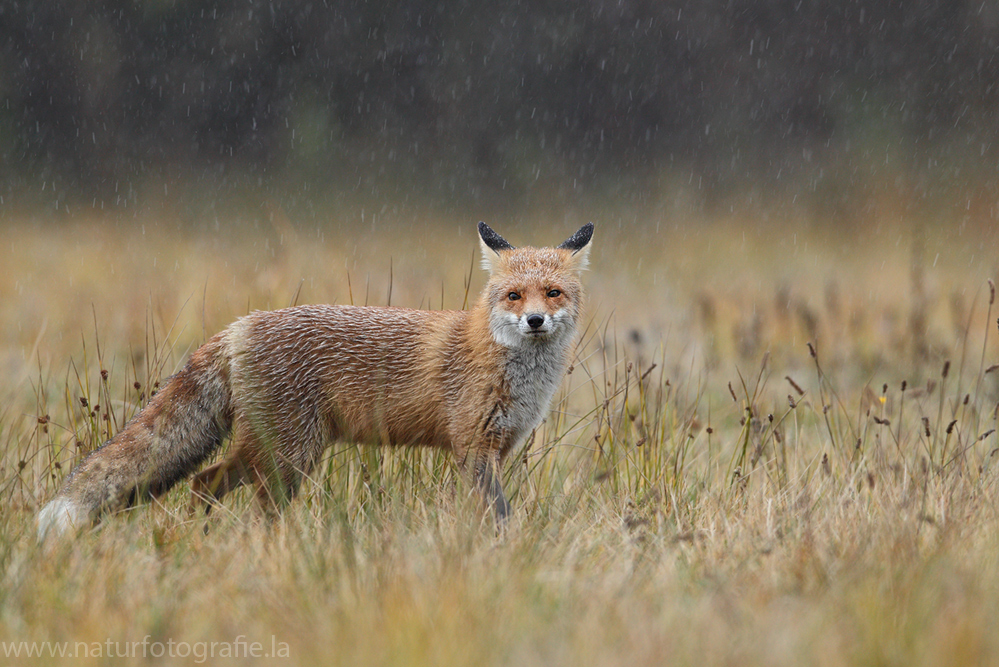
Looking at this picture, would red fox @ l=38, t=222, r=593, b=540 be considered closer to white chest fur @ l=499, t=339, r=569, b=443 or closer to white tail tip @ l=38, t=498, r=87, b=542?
white chest fur @ l=499, t=339, r=569, b=443

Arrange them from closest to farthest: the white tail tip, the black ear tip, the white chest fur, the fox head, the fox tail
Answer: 1. the white tail tip
2. the fox tail
3. the fox head
4. the white chest fur
5. the black ear tip

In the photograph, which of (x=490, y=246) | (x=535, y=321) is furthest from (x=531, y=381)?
(x=490, y=246)

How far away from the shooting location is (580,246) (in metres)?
4.80

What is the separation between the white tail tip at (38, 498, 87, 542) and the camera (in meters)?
3.63

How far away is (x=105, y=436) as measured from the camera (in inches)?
199

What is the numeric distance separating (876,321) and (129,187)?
526 inches

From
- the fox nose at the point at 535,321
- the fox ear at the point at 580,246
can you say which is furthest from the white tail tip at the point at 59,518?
the fox ear at the point at 580,246

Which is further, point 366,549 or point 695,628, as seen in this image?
point 366,549

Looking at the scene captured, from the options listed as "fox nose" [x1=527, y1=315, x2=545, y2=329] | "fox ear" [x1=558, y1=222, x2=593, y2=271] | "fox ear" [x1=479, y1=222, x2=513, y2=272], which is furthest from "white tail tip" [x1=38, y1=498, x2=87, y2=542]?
"fox ear" [x1=558, y1=222, x2=593, y2=271]

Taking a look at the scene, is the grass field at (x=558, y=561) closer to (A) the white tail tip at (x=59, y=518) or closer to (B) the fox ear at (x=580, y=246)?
(A) the white tail tip at (x=59, y=518)

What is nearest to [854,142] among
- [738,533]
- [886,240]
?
[886,240]

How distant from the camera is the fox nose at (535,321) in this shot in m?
4.19

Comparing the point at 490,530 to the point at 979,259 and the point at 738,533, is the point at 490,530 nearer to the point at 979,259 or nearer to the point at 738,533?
the point at 738,533

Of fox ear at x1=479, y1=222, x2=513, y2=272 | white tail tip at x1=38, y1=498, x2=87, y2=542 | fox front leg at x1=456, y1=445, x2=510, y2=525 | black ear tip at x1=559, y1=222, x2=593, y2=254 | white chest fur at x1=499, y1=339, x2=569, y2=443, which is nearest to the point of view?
white tail tip at x1=38, y1=498, x2=87, y2=542
